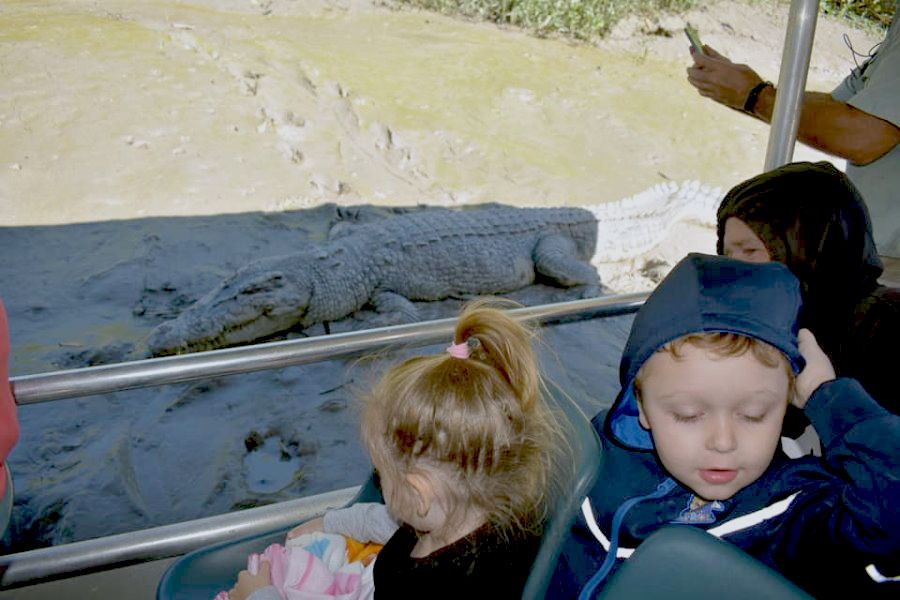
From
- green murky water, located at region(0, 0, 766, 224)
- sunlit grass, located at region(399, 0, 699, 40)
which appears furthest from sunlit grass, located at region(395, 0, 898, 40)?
green murky water, located at region(0, 0, 766, 224)

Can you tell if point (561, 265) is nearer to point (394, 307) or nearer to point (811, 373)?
point (394, 307)

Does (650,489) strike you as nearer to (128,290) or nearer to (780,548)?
(780,548)

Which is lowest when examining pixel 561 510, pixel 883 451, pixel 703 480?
pixel 561 510

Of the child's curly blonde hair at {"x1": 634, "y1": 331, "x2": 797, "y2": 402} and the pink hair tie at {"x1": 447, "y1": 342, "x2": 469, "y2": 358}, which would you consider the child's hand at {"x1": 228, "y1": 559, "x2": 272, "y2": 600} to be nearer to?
the pink hair tie at {"x1": 447, "y1": 342, "x2": 469, "y2": 358}

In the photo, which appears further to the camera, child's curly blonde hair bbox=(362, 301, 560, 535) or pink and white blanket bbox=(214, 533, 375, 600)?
pink and white blanket bbox=(214, 533, 375, 600)

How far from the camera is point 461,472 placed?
0.92 metres

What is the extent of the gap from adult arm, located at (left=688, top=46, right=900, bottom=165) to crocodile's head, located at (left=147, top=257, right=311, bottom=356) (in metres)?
2.38

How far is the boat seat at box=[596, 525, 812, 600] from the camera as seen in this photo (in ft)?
2.17

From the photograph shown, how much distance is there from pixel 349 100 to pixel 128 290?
316 cm

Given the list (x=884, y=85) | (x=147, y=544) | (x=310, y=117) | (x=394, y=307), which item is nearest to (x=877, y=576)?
(x=884, y=85)

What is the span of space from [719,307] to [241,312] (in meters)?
2.80

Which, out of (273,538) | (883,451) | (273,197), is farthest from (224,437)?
(273,197)

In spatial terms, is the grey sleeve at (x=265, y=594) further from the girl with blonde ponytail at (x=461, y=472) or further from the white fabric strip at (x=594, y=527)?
the white fabric strip at (x=594, y=527)

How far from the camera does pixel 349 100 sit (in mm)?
6160
